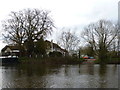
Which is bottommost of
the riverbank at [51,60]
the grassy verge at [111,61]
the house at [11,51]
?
the grassy verge at [111,61]

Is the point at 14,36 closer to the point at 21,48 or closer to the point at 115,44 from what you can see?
the point at 21,48

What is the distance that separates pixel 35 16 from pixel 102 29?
18776 millimetres

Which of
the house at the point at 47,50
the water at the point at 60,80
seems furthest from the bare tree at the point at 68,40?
the water at the point at 60,80

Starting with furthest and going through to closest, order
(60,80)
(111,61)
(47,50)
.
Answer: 1. (47,50)
2. (111,61)
3. (60,80)

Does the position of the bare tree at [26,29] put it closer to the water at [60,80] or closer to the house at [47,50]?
the house at [47,50]

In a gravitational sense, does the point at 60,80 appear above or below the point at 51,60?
above

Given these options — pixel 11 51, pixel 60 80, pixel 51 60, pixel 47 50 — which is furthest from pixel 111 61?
pixel 11 51

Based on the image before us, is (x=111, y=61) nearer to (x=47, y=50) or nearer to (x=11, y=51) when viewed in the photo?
(x=47, y=50)

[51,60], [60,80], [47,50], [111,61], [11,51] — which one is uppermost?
[47,50]

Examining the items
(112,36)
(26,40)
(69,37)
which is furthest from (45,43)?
(112,36)

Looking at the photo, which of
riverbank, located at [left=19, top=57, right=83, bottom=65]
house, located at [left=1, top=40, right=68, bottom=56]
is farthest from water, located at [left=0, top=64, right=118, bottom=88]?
house, located at [left=1, top=40, right=68, bottom=56]

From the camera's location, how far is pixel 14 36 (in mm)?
40156

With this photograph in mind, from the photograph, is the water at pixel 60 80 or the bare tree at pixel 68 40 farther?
the bare tree at pixel 68 40

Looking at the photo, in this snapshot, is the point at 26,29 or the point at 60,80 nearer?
the point at 60,80
